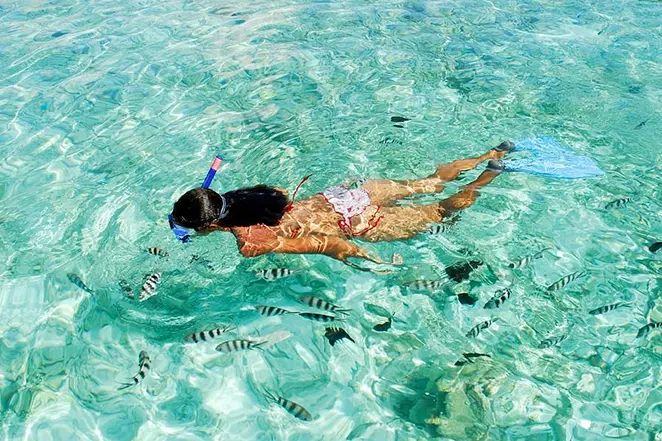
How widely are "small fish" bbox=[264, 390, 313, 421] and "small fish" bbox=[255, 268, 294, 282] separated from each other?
110cm

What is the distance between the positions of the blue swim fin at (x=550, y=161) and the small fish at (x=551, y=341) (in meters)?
2.35

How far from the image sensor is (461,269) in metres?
5.07

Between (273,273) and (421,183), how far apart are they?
221 cm

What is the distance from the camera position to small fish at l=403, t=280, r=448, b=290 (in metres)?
4.76

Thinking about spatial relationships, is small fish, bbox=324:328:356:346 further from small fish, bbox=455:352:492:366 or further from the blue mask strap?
the blue mask strap

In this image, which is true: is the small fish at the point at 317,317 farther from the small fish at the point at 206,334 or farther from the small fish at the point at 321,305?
the small fish at the point at 206,334

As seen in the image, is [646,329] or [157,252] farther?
[157,252]

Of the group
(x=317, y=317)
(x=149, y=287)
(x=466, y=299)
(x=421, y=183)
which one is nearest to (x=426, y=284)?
(x=466, y=299)

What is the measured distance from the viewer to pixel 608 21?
36.0ft

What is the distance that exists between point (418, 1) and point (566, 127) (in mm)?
6535

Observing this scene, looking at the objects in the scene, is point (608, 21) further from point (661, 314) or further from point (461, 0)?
point (661, 314)

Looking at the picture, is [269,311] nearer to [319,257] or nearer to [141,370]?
[319,257]

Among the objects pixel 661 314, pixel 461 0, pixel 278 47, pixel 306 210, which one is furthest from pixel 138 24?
pixel 661 314

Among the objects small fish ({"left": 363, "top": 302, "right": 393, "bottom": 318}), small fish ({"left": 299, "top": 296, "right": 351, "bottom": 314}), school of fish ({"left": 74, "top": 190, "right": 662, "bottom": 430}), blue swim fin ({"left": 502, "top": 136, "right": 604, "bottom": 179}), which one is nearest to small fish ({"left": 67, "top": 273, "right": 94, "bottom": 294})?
school of fish ({"left": 74, "top": 190, "right": 662, "bottom": 430})
